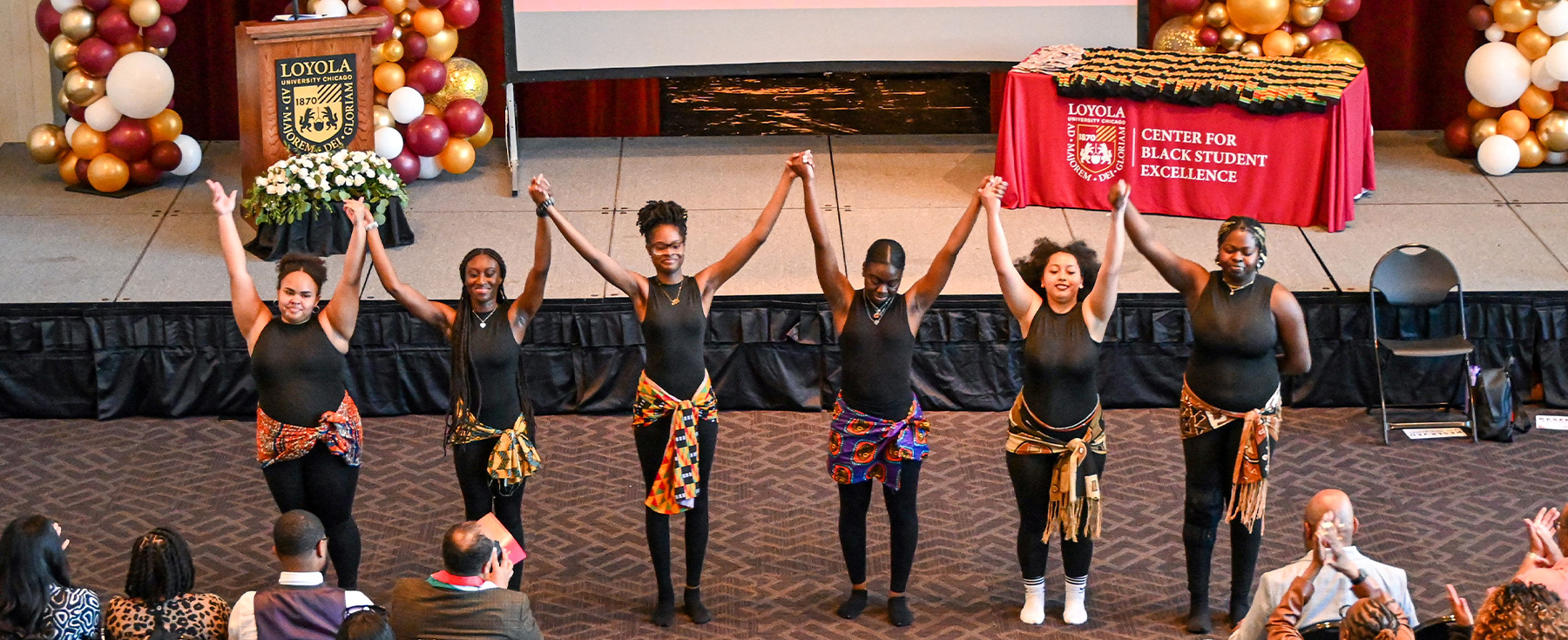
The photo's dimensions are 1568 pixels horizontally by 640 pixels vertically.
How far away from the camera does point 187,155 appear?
27.2 ft

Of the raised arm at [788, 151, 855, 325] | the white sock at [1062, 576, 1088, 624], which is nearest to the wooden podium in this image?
the raised arm at [788, 151, 855, 325]

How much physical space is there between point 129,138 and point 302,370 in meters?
3.77

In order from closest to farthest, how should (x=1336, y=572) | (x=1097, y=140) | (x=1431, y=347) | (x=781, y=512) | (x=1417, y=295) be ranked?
(x=1336, y=572)
(x=781, y=512)
(x=1431, y=347)
(x=1417, y=295)
(x=1097, y=140)

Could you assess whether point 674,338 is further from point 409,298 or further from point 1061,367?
point 1061,367

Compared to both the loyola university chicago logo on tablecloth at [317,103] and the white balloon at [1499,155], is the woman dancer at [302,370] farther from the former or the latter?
the white balloon at [1499,155]

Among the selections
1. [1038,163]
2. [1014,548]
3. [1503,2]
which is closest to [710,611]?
[1014,548]

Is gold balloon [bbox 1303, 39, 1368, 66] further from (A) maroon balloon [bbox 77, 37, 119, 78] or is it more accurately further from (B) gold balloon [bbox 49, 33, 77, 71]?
(B) gold balloon [bbox 49, 33, 77, 71]

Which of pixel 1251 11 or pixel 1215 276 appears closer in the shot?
pixel 1215 276

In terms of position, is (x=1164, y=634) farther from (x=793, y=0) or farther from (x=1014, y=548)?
(x=793, y=0)

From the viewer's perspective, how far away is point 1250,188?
7574 mm

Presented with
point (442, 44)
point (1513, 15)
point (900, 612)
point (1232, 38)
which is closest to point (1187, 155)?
point (1232, 38)

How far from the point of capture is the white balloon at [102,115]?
7.92m

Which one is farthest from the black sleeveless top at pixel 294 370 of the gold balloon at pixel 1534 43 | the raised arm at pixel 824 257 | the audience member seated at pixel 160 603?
the gold balloon at pixel 1534 43

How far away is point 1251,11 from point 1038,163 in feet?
4.30
